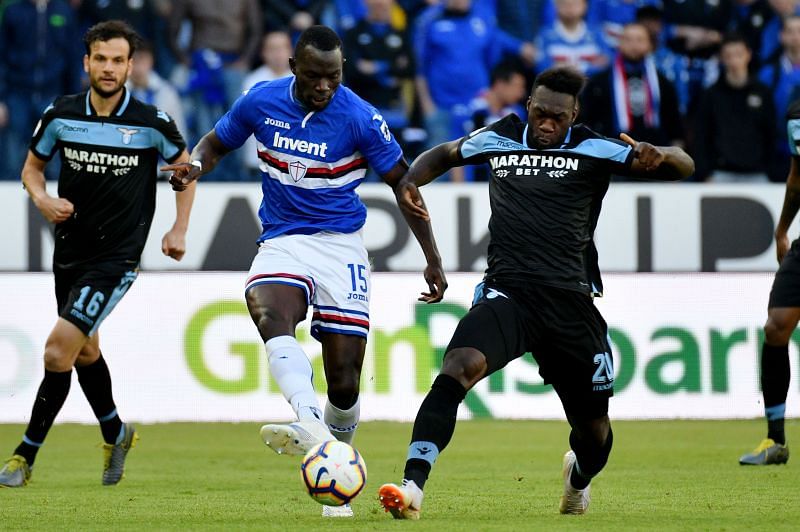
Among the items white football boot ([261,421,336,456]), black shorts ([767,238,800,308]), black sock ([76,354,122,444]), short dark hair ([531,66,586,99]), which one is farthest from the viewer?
black shorts ([767,238,800,308])

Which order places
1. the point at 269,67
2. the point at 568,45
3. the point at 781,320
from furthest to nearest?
1. the point at 568,45
2. the point at 269,67
3. the point at 781,320

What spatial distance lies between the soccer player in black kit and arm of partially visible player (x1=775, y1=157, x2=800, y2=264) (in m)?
3.08

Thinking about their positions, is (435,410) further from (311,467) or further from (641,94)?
(641,94)

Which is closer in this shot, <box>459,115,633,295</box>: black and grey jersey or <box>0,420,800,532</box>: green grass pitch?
<box>0,420,800,532</box>: green grass pitch

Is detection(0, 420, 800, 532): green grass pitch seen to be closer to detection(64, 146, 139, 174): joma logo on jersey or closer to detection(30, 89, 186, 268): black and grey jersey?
detection(30, 89, 186, 268): black and grey jersey

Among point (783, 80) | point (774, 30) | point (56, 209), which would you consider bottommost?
point (56, 209)

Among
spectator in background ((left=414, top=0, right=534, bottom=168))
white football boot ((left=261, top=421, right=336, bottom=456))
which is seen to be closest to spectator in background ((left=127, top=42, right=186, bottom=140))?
spectator in background ((left=414, top=0, right=534, bottom=168))

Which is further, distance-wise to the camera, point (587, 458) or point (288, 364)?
point (587, 458)

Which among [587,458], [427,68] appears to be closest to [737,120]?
[427,68]

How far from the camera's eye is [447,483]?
29.3ft

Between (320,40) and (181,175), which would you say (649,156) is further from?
(181,175)

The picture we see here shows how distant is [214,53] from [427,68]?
8.00 feet

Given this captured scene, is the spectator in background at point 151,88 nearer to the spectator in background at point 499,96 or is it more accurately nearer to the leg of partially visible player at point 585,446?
the spectator in background at point 499,96

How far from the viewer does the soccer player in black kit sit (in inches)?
268
